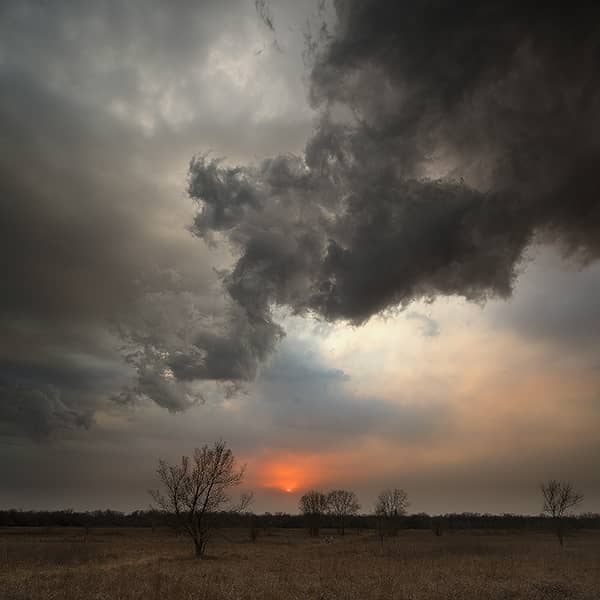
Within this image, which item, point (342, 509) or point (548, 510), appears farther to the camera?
point (342, 509)

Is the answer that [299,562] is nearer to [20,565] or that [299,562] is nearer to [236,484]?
[236,484]

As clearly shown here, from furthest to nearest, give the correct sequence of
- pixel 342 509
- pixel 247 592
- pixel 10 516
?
pixel 10 516
pixel 342 509
pixel 247 592

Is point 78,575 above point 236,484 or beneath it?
beneath

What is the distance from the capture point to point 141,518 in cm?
17375

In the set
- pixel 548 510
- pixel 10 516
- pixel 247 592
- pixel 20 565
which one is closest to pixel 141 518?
pixel 10 516

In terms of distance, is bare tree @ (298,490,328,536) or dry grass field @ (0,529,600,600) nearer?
dry grass field @ (0,529,600,600)

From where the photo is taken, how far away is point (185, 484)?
40406 mm

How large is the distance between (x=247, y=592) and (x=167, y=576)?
5.87 m

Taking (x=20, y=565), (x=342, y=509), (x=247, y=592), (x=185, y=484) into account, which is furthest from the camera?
(x=342, y=509)

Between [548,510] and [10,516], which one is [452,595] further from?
[10,516]

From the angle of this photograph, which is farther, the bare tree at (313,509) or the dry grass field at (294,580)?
the bare tree at (313,509)

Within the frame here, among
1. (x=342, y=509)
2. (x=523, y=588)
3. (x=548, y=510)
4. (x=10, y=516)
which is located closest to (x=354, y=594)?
(x=523, y=588)

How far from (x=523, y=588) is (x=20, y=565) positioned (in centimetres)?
2849

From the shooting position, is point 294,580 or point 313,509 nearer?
point 294,580
